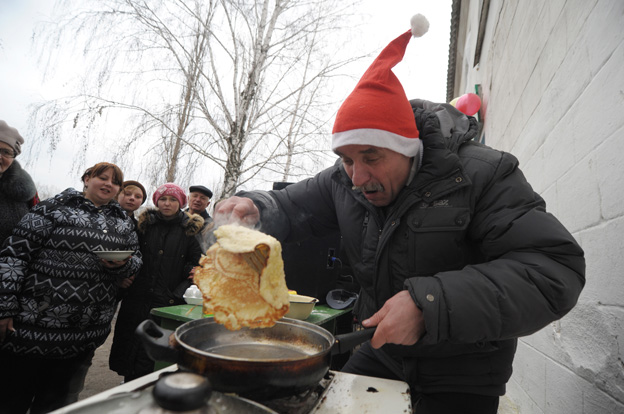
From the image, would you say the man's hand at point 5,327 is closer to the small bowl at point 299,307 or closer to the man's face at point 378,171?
the small bowl at point 299,307

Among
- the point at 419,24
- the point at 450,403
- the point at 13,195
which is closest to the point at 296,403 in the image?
the point at 450,403

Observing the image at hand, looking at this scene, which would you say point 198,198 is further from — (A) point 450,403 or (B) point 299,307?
(A) point 450,403

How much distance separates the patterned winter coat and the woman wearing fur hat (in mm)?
831

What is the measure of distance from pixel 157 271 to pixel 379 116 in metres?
3.28

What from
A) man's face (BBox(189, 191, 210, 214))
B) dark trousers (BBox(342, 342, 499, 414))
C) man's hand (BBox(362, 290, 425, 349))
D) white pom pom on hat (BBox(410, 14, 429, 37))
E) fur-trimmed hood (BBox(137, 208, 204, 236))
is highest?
white pom pom on hat (BBox(410, 14, 429, 37))

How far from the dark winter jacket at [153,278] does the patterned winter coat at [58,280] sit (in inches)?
32.6

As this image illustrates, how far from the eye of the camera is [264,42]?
7957 mm

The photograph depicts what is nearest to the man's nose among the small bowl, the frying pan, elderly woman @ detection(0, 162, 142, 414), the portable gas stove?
the frying pan

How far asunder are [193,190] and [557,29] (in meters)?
4.44

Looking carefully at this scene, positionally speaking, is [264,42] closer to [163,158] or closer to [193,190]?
[163,158]

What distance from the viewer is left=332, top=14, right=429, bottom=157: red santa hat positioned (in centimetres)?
167

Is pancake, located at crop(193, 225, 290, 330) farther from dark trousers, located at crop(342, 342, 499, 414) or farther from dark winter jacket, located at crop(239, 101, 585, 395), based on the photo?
dark trousers, located at crop(342, 342, 499, 414)

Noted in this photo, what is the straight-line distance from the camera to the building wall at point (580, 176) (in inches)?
55.5

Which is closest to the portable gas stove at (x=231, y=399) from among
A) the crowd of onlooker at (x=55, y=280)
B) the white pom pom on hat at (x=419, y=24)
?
the crowd of onlooker at (x=55, y=280)
